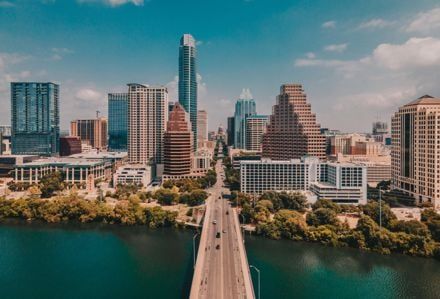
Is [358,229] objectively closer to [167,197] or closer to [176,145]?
[167,197]

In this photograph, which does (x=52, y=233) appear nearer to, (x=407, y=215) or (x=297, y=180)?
(x=297, y=180)

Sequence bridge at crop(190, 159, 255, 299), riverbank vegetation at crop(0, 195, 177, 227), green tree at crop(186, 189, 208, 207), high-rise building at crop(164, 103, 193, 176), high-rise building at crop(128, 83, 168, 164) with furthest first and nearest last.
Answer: high-rise building at crop(128, 83, 168, 164) < high-rise building at crop(164, 103, 193, 176) < green tree at crop(186, 189, 208, 207) < riverbank vegetation at crop(0, 195, 177, 227) < bridge at crop(190, 159, 255, 299)

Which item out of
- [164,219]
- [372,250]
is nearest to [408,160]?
[372,250]

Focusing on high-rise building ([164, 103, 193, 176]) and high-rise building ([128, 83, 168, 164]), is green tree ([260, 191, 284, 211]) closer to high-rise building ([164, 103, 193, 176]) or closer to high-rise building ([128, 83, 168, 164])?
high-rise building ([164, 103, 193, 176])

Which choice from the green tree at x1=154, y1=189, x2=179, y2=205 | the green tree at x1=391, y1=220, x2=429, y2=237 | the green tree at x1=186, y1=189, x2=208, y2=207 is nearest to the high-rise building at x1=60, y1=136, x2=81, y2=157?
the green tree at x1=154, y1=189, x2=179, y2=205

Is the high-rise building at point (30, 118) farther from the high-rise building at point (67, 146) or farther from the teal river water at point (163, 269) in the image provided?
the teal river water at point (163, 269)

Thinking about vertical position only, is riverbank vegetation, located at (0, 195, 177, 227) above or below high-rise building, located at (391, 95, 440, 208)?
below
